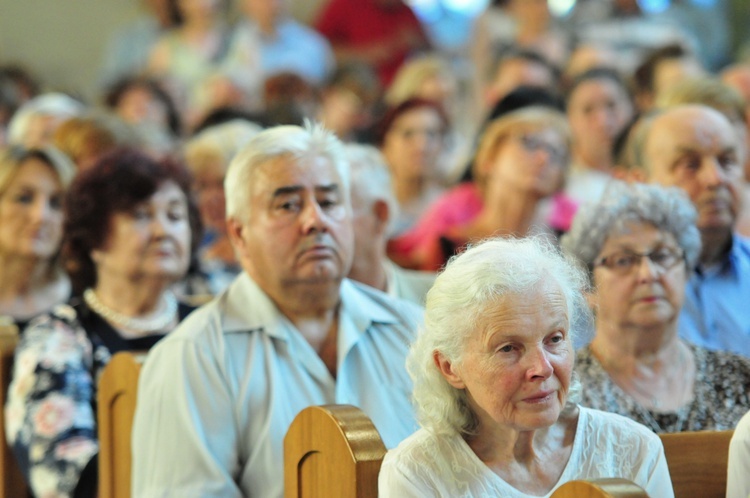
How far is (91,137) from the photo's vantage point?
A: 4.06 meters

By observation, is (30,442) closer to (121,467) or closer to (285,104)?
(121,467)

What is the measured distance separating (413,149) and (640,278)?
245 cm

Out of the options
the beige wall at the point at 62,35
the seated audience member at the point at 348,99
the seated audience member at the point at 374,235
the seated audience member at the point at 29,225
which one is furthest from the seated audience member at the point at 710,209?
the beige wall at the point at 62,35

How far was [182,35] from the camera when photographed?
6582mm

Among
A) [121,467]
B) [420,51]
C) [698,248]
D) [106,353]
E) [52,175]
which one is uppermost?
[420,51]

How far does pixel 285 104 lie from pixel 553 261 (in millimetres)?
3480

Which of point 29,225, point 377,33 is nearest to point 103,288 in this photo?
point 29,225

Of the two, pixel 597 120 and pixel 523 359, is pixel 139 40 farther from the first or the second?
pixel 523 359

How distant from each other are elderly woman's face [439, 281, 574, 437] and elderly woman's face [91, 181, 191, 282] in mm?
1401

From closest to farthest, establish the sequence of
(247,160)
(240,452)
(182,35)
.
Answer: (240,452) < (247,160) < (182,35)

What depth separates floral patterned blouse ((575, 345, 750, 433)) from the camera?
2268mm

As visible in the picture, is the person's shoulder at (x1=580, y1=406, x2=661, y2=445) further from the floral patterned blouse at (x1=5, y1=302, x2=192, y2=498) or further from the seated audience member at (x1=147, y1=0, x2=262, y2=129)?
the seated audience member at (x1=147, y1=0, x2=262, y2=129)

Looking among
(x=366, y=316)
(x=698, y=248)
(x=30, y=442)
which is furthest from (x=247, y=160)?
(x=698, y=248)

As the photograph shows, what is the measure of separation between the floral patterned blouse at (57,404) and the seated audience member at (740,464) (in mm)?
1429
